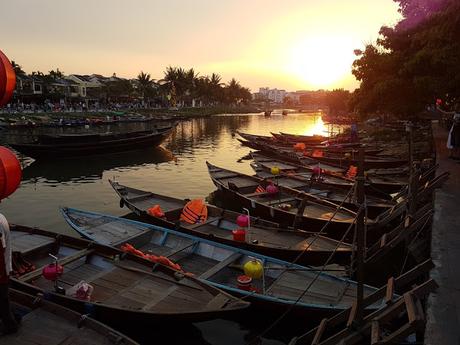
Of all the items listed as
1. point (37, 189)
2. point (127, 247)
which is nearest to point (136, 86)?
point (37, 189)

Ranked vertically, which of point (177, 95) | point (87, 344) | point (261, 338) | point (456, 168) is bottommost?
point (261, 338)

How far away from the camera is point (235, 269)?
9656mm

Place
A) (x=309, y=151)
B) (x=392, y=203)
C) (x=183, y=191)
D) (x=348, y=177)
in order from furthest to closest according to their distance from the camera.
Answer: (x=309, y=151) < (x=183, y=191) < (x=348, y=177) < (x=392, y=203)

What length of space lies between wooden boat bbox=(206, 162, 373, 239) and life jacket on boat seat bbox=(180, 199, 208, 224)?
7.76 ft

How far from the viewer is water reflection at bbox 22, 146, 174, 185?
25.2 meters

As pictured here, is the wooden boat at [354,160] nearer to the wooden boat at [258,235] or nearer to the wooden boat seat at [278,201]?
the wooden boat seat at [278,201]

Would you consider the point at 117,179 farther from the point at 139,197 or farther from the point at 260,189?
the point at 260,189

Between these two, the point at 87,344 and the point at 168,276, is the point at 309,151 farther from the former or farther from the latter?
the point at 87,344

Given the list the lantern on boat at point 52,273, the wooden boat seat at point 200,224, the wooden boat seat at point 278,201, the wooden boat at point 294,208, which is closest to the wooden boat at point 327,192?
the wooden boat at point 294,208

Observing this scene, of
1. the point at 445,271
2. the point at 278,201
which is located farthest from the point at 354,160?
the point at 445,271

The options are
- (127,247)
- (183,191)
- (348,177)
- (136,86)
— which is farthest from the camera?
(136,86)

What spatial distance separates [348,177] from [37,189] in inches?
696

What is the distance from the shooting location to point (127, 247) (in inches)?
392

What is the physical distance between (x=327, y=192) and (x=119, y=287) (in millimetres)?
11513
